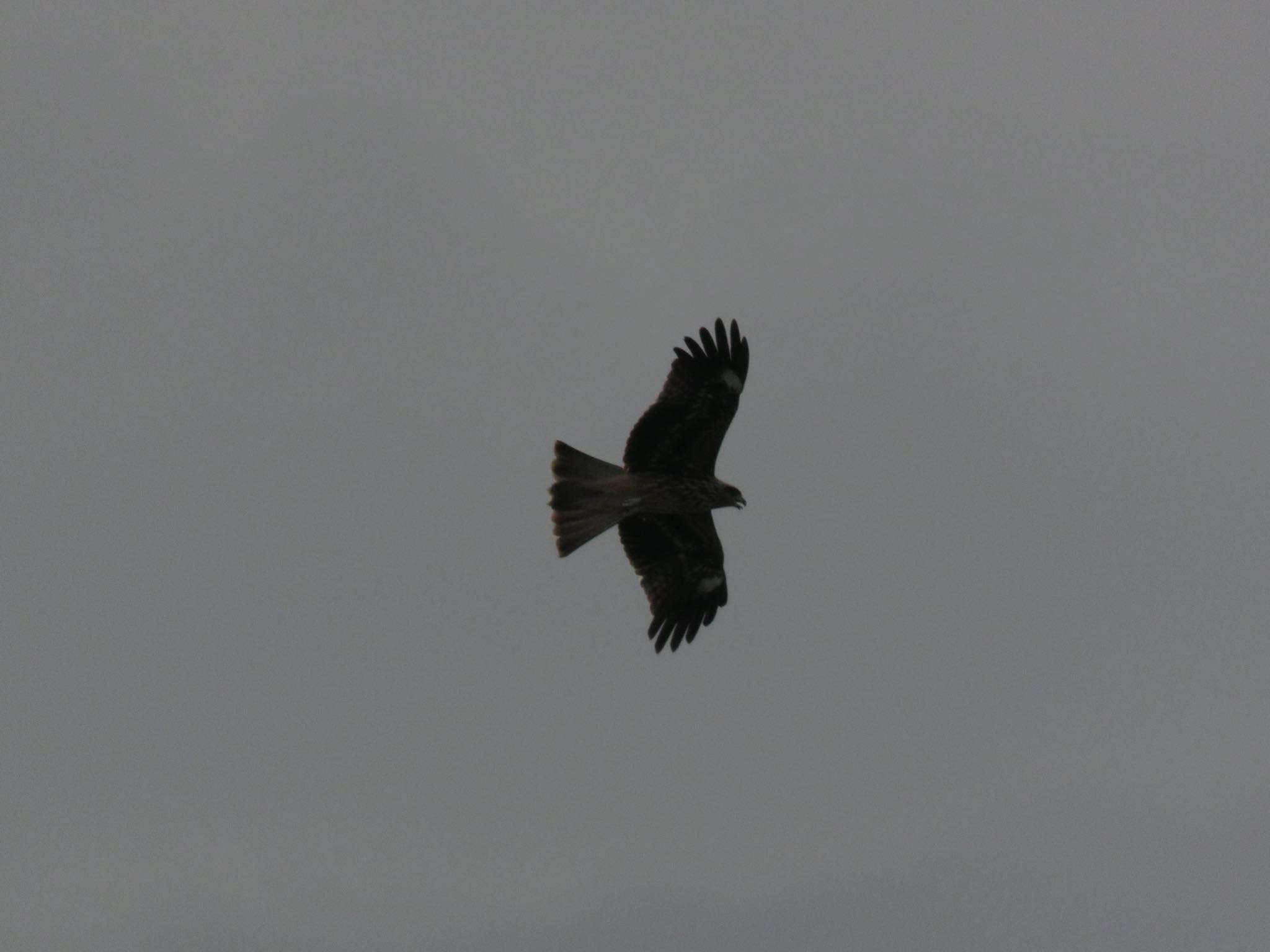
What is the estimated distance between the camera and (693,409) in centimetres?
2088

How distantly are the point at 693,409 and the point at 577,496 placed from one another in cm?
172

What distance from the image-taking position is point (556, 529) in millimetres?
21297

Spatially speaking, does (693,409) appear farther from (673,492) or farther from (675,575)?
(675,575)

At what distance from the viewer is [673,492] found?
2134 centimetres

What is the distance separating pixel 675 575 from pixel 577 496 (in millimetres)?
1874

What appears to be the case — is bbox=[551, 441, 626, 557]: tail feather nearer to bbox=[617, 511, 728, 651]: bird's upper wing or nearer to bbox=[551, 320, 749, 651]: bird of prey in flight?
bbox=[551, 320, 749, 651]: bird of prey in flight

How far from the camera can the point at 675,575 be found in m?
22.4

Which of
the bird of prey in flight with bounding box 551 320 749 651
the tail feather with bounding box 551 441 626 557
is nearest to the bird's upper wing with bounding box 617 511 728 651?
the bird of prey in flight with bounding box 551 320 749 651

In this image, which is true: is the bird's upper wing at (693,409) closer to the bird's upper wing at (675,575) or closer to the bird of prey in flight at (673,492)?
the bird of prey in flight at (673,492)

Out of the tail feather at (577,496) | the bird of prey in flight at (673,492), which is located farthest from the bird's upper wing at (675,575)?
the tail feather at (577,496)

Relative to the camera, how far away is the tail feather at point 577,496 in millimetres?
21250

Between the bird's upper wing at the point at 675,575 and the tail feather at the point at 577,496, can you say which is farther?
the bird's upper wing at the point at 675,575

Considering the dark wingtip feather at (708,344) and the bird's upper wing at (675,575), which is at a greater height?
the dark wingtip feather at (708,344)

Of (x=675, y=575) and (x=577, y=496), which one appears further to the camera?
(x=675, y=575)
